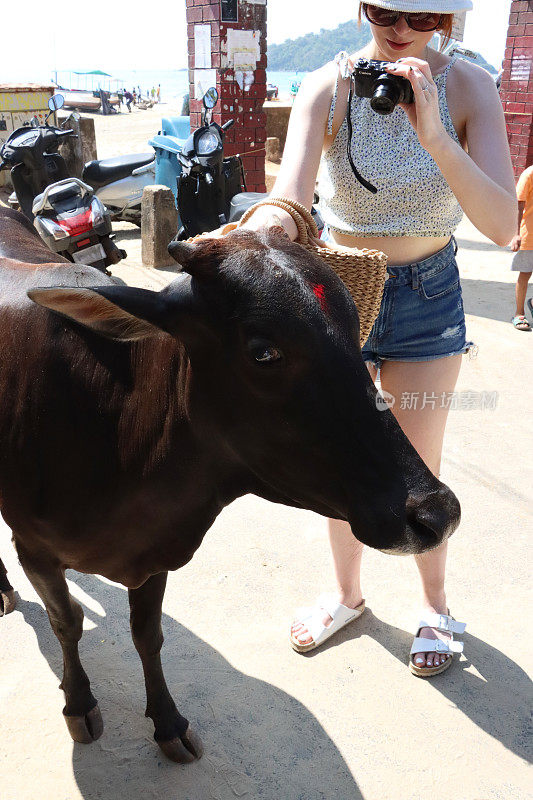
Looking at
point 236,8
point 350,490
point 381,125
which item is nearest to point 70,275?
point 381,125

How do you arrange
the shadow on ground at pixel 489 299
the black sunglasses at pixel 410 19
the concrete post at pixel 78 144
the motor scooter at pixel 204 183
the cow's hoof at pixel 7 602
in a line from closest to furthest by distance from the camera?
the black sunglasses at pixel 410 19 < the cow's hoof at pixel 7 602 < the shadow on ground at pixel 489 299 < the motor scooter at pixel 204 183 < the concrete post at pixel 78 144

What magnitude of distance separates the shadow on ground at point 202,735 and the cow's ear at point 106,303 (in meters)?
1.56

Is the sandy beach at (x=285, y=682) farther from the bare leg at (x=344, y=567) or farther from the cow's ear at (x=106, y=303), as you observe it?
the cow's ear at (x=106, y=303)

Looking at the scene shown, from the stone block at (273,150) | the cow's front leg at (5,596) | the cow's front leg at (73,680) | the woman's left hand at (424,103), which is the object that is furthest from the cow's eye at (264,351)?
the stone block at (273,150)

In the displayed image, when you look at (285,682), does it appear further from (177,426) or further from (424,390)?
(177,426)

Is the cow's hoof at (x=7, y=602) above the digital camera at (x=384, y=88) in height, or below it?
below

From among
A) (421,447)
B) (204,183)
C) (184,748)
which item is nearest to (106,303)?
(421,447)

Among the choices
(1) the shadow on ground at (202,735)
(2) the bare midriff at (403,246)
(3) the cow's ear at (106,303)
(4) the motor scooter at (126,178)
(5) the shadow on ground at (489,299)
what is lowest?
Result: (5) the shadow on ground at (489,299)

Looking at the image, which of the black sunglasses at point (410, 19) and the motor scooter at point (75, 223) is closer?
the black sunglasses at point (410, 19)

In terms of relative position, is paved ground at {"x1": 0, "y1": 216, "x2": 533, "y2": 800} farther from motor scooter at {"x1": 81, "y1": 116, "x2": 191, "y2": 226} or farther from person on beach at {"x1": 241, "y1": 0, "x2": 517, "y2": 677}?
motor scooter at {"x1": 81, "y1": 116, "x2": 191, "y2": 226}

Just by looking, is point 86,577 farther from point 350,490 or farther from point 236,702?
point 350,490

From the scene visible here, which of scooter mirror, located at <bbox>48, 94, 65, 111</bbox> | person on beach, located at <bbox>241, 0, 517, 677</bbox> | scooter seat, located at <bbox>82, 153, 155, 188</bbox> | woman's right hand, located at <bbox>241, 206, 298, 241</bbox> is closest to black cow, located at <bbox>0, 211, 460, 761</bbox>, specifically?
woman's right hand, located at <bbox>241, 206, 298, 241</bbox>

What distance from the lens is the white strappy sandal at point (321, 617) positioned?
2844mm

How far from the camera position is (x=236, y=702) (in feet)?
8.56
